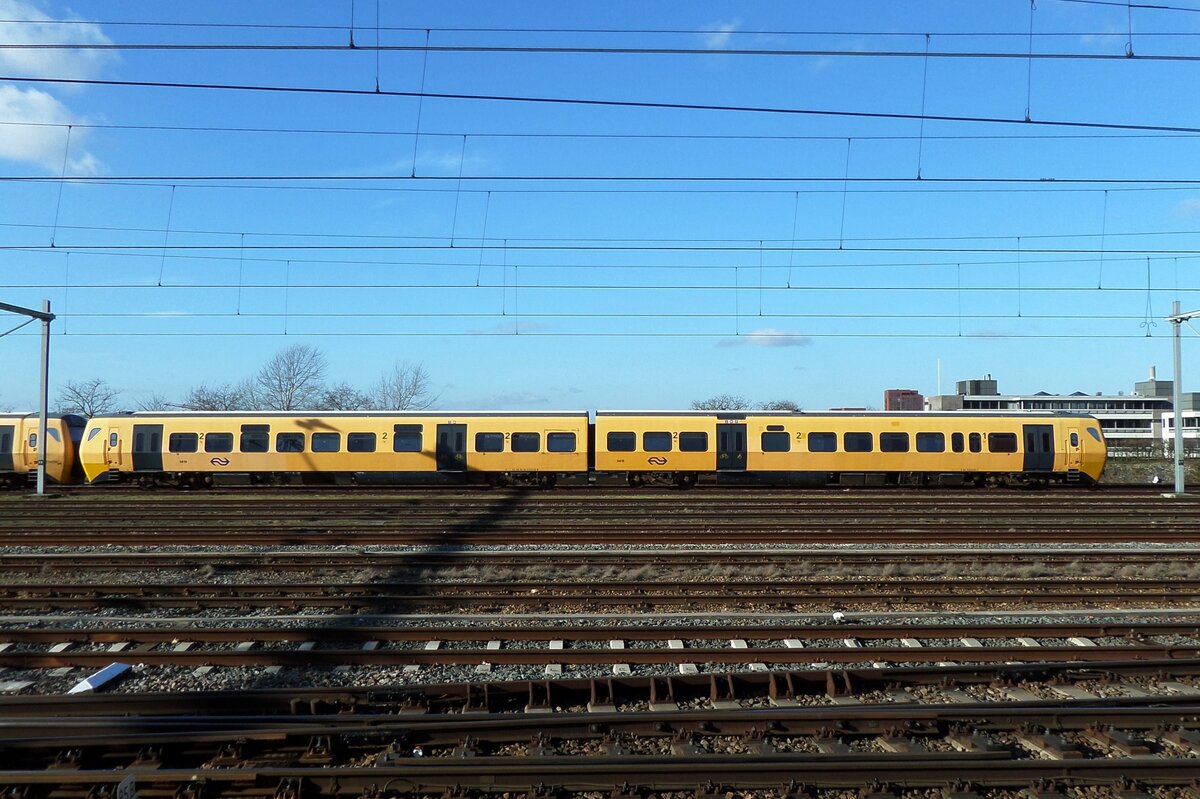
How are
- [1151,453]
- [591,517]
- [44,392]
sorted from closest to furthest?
[591,517], [44,392], [1151,453]

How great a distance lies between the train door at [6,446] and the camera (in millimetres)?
25516

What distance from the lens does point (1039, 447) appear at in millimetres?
24016

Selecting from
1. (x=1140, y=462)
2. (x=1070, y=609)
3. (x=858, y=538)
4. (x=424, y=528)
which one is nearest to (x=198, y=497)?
(x=424, y=528)

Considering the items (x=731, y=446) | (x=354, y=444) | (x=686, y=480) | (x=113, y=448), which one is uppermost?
(x=731, y=446)

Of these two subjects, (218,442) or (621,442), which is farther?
(218,442)

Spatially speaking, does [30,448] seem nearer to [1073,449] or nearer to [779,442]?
[779,442]

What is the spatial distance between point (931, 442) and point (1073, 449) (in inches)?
174

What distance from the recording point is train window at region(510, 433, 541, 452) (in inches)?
947

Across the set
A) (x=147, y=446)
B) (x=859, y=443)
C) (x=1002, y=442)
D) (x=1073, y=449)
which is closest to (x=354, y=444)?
(x=147, y=446)

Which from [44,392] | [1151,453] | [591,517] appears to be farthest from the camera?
[1151,453]

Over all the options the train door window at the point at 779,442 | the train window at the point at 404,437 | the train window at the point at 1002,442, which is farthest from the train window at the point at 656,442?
the train window at the point at 1002,442

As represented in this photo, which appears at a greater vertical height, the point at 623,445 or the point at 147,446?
the point at 623,445

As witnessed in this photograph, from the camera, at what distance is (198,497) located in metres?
21.4

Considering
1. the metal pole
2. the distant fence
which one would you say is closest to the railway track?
the metal pole
